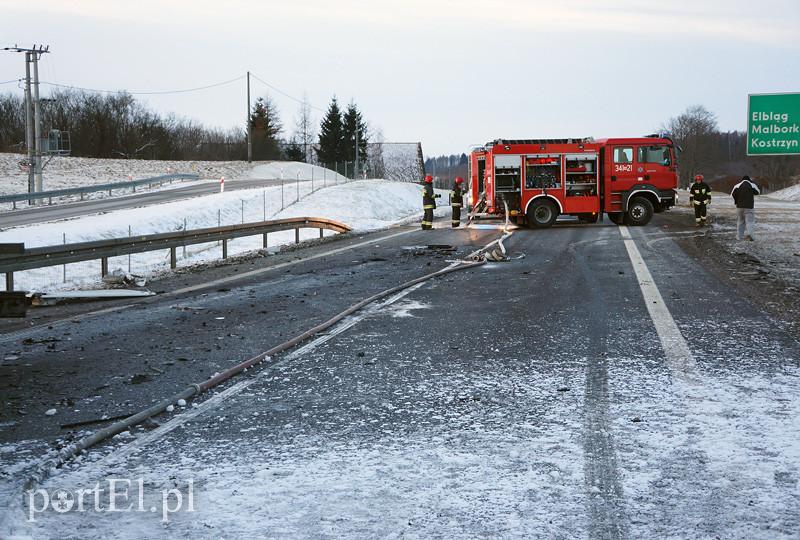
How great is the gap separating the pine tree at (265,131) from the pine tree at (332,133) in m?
6.78

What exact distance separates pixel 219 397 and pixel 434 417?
1674 millimetres

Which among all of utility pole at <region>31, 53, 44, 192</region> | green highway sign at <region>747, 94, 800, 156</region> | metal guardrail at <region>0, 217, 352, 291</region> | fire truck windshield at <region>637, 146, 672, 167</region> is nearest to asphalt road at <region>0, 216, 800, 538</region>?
metal guardrail at <region>0, 217, 352, 291</region>

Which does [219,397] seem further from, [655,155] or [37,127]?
[37,127]

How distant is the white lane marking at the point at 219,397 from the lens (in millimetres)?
4613

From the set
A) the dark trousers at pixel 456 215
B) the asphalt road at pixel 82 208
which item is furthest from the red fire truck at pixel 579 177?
the asphalt road at pixel 82 208

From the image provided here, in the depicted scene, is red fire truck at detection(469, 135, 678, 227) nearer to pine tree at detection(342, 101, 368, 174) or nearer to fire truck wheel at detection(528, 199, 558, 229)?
fire truck wheel at detection(528, 199, 558, 229)

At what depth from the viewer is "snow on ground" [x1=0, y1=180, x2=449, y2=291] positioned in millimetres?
21969

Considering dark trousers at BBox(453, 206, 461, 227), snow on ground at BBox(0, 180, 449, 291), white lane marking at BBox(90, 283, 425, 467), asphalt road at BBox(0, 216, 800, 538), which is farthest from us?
dark trousers at BBox(453, 206, 461, 227)

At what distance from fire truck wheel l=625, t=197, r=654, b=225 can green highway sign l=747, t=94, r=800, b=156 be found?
3793mm

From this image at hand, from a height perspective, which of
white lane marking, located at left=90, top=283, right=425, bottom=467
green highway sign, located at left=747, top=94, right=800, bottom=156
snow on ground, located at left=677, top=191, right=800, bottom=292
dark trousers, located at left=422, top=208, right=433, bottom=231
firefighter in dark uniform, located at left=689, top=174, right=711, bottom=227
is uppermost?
green highway sign, located at left=747, top=94, right=800, bottom=156

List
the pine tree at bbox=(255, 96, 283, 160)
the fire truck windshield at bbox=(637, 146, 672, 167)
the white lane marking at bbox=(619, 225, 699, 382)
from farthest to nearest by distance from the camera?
1. the pine tree at bbox=(255, 96, 283, 160)
2. the fire truck windshield at bbox=(637, 146, 672, 167)
3. the white lane marking at bbox=(619, 225, 699, 382)

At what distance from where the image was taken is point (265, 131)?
338 ft

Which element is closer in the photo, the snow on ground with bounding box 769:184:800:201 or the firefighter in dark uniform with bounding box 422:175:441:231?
the firefighter in dark uniform with bounding box 422:175:441:231

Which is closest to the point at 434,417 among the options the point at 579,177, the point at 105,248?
the point at 105,248
